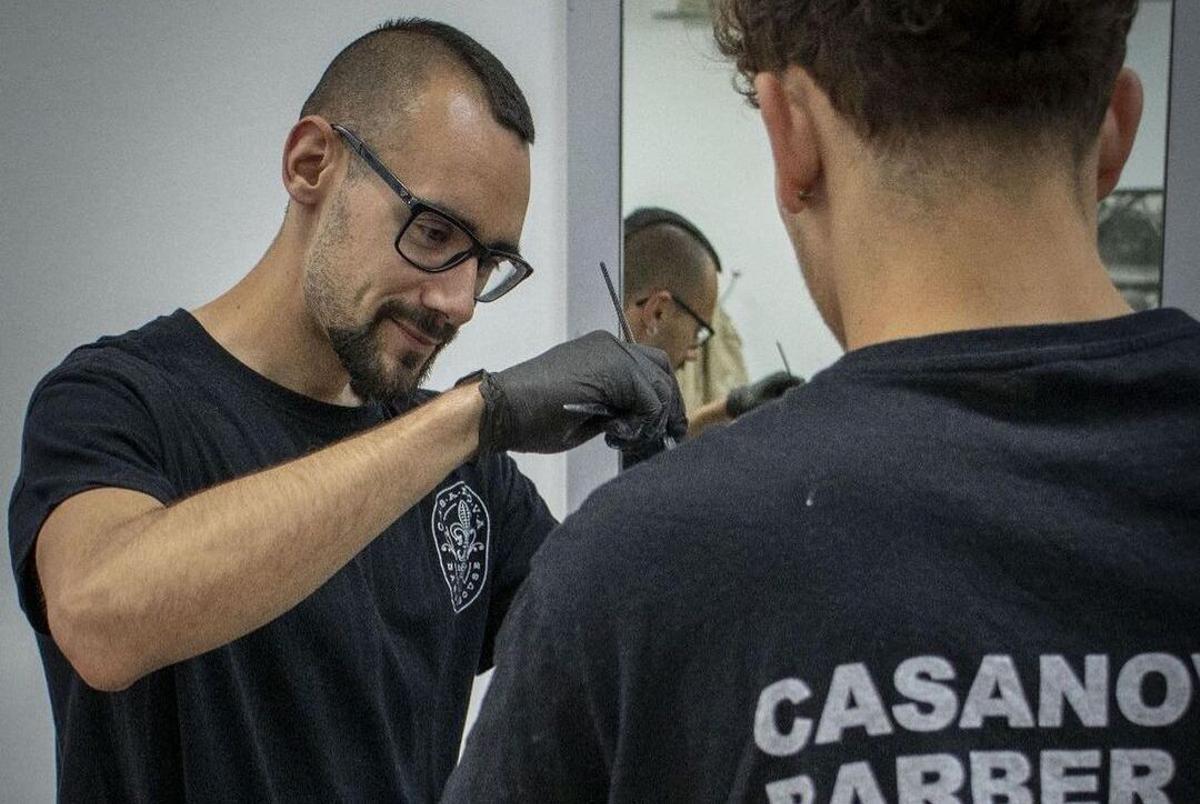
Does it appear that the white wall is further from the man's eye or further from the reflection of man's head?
the man's eye

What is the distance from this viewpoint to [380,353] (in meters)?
1.21

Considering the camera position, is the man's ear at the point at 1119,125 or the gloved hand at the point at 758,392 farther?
the gloved hand at the point at 758,392

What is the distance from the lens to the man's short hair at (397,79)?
1.21 meters

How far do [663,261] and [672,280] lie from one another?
0.10ft

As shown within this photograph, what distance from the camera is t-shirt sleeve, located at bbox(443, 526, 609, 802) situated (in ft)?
1.66

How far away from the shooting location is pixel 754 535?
0.48 m

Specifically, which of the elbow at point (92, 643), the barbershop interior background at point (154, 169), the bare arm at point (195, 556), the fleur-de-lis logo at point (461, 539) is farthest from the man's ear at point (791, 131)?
the barbershop interior background at point (154, 169)

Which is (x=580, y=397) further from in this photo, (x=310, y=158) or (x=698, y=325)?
(x=698, y=325)

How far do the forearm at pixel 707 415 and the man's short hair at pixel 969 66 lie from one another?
3.90 feet

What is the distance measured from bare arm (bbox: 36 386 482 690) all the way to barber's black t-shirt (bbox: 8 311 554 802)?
47 mm

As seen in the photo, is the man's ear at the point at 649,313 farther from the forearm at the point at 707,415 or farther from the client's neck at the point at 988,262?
the client's neck at the point at 988,262

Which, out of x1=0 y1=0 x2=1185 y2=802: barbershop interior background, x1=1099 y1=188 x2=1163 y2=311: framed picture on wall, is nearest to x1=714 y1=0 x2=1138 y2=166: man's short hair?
x1=0 y1=0 x2=1185 y2=802: barbershop interior background

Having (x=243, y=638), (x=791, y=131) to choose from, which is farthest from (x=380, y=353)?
(x=791, y=131)

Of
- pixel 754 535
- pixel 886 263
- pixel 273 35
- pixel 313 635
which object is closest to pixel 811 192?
pixel 886 263
